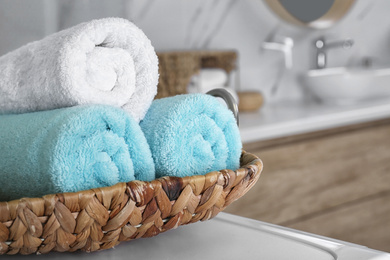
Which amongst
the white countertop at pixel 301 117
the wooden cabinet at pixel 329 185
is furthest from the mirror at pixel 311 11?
the wooden cabinet at pixel 329 185

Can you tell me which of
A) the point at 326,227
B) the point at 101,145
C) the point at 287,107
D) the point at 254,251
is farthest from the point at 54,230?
the point at 287,107

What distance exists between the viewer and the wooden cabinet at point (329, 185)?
5.32ft

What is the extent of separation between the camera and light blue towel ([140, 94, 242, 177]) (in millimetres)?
487

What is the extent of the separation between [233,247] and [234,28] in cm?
173

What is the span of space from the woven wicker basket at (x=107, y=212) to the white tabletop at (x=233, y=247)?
3 centimetres

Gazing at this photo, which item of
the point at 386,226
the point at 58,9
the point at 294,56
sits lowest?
the point at 386,226

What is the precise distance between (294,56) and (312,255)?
198 centimetres

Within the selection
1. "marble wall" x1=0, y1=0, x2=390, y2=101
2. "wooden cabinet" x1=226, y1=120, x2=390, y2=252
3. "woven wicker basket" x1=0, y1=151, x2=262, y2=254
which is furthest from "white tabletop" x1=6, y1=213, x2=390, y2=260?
"wooden cabinet" x1=226, y1=120, x2=390, y2=252

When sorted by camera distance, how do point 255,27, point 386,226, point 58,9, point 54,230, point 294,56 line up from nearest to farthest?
point 54,230 → point 58,9 → point 386,226 → point 255,27 → point 294,56

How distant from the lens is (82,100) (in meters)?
0.48

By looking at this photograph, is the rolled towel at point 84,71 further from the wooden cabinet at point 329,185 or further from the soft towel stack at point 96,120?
the wooden cabinet at point 329,185

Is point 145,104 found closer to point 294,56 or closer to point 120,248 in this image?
point 120,248

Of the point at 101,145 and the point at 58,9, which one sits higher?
the point at 58,9

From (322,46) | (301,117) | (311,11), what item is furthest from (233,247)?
(322,46)
